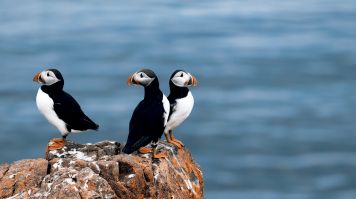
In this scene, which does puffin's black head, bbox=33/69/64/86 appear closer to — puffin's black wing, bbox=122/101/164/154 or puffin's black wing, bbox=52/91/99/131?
puffin's black wing, bbox=52/91/99/131

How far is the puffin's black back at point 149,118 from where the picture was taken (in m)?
12.0

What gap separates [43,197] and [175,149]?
391cm

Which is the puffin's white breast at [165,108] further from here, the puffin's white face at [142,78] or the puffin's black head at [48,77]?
the puffin's black head at [48,77]

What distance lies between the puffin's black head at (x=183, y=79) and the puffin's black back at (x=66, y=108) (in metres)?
1.65

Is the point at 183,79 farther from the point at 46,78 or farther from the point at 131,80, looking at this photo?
the point at 46,78

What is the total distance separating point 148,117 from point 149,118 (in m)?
0.02

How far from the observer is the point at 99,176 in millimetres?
9500

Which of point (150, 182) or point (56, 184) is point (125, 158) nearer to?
point (150, 182)

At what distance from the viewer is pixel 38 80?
12648 mm

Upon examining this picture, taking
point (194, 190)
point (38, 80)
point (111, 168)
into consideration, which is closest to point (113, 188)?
point (111, 168)

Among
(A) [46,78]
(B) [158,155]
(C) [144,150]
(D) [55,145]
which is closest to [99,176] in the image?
(B) [158,155]

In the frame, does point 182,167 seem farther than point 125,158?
Yes

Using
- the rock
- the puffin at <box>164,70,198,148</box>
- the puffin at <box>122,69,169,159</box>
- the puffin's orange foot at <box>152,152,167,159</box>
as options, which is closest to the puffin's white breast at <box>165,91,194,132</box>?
the puffin at <box>164,70,198,148</box>

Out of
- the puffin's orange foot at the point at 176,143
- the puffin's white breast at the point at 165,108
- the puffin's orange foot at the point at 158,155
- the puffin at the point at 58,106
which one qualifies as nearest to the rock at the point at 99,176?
the puffin's orange foot at the point at 158,155
